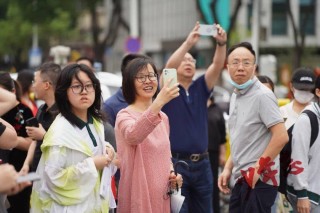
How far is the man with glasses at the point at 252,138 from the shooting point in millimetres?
5996

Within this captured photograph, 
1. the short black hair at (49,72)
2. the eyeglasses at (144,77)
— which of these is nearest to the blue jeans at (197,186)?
the short black hair at (49,72)

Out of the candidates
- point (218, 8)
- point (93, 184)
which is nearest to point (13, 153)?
point (93, 184)

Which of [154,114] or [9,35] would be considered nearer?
[154,114]

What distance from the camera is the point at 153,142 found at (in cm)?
562

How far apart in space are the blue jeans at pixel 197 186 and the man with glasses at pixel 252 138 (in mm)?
744

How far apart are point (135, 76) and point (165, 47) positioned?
48.1 meters

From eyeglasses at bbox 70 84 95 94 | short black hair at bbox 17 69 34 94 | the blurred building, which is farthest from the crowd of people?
the blurred building

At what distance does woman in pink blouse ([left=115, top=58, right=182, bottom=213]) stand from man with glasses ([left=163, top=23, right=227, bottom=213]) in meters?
1.26

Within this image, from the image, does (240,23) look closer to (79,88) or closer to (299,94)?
(299,94)

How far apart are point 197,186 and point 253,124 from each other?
1187mm

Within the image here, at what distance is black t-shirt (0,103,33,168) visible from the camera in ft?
22.9

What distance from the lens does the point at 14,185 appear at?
4152 mm

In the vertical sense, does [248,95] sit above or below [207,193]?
above

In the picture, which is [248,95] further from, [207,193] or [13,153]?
[13,153]
